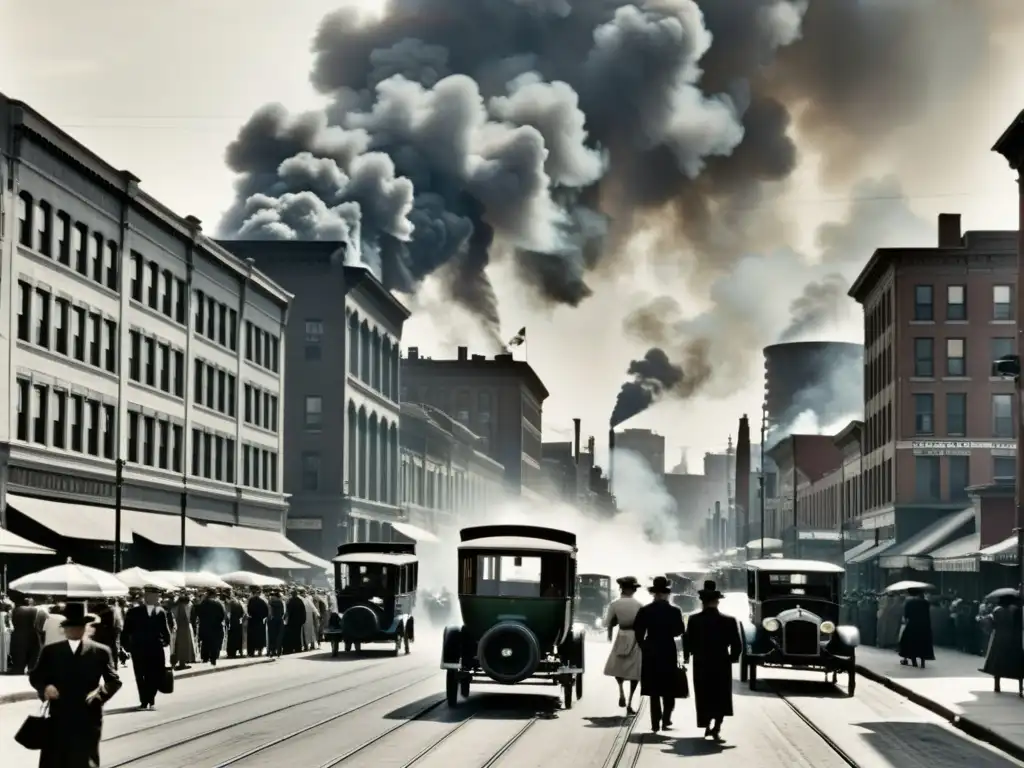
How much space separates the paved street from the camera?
62.9ft

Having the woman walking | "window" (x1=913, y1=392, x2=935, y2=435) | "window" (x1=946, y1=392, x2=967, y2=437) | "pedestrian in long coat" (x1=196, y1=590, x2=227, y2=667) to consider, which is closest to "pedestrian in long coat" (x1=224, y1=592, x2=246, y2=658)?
"pedestrian in long coat" (x1=196, y1=590, x2=227, y2=667)

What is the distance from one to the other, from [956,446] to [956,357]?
4152mm

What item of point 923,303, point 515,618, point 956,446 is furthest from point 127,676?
point 923,303

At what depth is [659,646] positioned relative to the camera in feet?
72.4

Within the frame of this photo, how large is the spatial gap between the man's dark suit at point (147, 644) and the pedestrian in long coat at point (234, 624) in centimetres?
1708

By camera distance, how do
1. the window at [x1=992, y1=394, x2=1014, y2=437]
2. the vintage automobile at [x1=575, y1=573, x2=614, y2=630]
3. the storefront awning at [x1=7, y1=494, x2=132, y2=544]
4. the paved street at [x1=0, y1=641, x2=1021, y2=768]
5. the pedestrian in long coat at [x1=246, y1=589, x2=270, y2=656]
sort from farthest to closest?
the window at [x1=992, y1=394, x2=1014, y2=437]
the vintage automobile at [x1=575, y1=573, x2=614, y2=630]
the storefront awning at [x1=7, y1=494, x2=132, y2=544]
the pedestrian in long coat at [x1=246, y1=589, x2=270, y2=656]
the paved street at [x1=0, y1=641, x2=1021, y2=768]

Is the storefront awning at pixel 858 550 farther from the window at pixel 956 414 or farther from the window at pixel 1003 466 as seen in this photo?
the window at pixel 1003 466

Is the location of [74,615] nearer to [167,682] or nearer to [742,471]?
[167,682]

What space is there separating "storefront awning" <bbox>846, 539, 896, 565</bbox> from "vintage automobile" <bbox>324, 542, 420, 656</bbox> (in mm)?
37695

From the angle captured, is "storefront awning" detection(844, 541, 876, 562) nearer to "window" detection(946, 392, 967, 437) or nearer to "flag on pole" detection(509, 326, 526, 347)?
"window" detection(946, 392, 967, 437)

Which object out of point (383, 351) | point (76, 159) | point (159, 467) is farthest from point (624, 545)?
point (76, 159)

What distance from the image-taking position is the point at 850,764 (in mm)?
18875

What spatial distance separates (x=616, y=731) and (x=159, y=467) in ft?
146

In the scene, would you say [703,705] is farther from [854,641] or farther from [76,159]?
[76,159]
